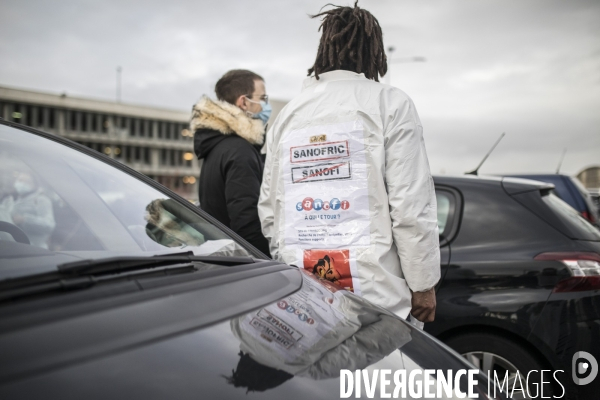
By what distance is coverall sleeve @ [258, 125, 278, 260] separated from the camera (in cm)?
259

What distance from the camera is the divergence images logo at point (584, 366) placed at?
8.77 feet

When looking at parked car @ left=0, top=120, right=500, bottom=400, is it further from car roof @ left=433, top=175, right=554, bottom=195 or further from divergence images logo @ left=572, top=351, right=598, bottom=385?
car roof @ left=433, top=175, right=554, bottom=195

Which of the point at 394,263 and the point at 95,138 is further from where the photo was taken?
the point at 95,138

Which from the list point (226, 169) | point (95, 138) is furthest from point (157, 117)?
point (226, 169)

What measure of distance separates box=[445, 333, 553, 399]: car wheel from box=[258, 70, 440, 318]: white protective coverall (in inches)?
37.0

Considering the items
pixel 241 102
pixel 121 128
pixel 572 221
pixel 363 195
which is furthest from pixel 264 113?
pixel 121 128

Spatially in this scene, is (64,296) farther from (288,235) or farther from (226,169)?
(226,169)

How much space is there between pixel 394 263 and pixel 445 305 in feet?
3.01

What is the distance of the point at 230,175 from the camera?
3035 millimetres

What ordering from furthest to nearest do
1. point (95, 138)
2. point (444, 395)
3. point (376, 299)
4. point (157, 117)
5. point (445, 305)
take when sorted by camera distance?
point (157, 117) < point (95, 138) < point (445, 305) < point (376, 299) < point (444, 395)

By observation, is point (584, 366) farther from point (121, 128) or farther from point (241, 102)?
point (121, 128)

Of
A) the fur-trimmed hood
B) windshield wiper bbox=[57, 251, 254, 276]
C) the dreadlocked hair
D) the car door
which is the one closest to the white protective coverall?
the dreadlocked hair

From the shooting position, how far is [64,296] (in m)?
1.14

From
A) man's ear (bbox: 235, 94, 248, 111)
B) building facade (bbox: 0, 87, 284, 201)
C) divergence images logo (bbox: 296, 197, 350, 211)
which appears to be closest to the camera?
divergence images logo (bbox: 296, 197, 350, 211)
